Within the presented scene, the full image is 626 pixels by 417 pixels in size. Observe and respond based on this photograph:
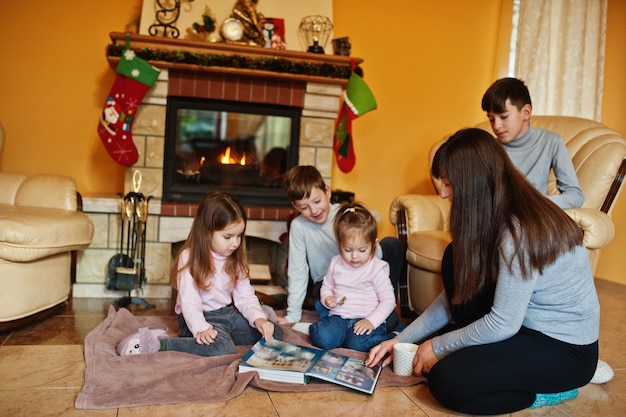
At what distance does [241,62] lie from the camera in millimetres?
3180

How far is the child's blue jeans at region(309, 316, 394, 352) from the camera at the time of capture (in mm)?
2174

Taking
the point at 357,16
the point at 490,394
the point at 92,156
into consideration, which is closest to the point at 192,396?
the point at 490,394

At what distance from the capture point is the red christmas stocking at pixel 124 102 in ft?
9.96

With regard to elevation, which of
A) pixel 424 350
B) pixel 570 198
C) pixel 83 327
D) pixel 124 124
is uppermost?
pixel 124 124

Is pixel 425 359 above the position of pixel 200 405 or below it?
above

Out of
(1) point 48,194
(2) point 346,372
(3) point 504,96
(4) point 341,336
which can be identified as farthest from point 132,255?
(3) point 504,96

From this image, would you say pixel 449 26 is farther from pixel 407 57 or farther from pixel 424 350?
pixel 424 350

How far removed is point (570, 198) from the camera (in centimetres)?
251

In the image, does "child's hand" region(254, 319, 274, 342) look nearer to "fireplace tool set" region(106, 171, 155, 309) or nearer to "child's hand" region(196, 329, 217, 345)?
"child's hand" region(196, 329, 217, 345)

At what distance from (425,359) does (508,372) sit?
10.5 inches

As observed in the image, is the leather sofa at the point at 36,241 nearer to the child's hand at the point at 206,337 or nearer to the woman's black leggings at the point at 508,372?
the child's hand at the point at 206,337

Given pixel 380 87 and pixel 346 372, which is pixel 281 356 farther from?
pixel 380 87

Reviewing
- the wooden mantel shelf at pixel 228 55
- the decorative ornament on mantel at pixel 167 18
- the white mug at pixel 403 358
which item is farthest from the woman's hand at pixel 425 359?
the decorative ornament on mantel at pixel 167 18

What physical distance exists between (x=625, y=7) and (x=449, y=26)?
1.19m
